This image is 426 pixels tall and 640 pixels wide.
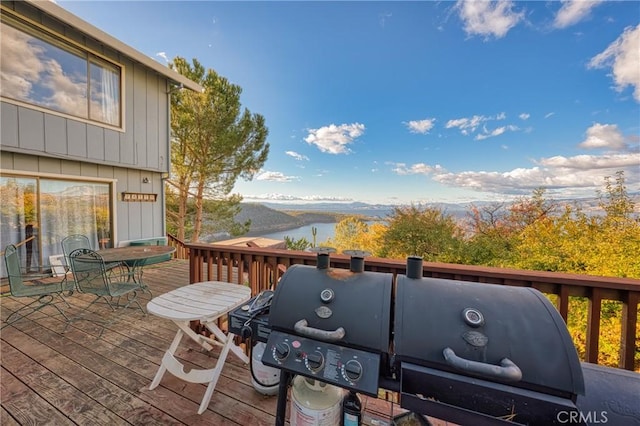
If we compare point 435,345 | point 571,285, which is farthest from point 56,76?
point 571,285

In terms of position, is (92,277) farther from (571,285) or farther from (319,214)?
(319,214)

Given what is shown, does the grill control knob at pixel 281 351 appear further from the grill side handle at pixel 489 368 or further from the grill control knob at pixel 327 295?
the grill side handle at pixel 489 368

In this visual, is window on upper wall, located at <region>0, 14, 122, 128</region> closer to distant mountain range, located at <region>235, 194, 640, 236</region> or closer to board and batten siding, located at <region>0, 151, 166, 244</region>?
board and batten siding, located at <region>0, 151, 166, 244</region>

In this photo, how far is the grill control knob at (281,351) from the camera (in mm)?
1023

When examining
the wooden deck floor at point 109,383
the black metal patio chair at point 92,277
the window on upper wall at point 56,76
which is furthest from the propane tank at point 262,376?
the window on upper wall at point 56,76

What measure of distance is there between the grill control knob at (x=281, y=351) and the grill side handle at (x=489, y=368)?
0.62 meters

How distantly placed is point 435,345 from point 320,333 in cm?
43

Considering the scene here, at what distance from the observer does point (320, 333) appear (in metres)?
0.94

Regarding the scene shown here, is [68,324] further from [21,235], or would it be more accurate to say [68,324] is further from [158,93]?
[158,93]

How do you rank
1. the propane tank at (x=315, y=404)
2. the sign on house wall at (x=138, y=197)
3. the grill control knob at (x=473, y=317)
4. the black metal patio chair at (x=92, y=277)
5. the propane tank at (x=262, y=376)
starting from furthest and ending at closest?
the sign on house wall at (x=138, y=197), the black metal patio chair at (x=92, y=277), the propane tank at (x=262, y=376), the propane tank at (x=315, y=404), the grill control knob at (x=473, y=317)

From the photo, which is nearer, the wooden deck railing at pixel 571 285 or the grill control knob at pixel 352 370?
the grill control knob at pixel 352 370

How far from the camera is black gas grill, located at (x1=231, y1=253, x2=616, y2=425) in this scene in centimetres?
77

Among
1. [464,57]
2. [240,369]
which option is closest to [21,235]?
[240,369]

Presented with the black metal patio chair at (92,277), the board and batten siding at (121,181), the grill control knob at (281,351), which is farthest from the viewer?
the board and batten siding at (121,181)
